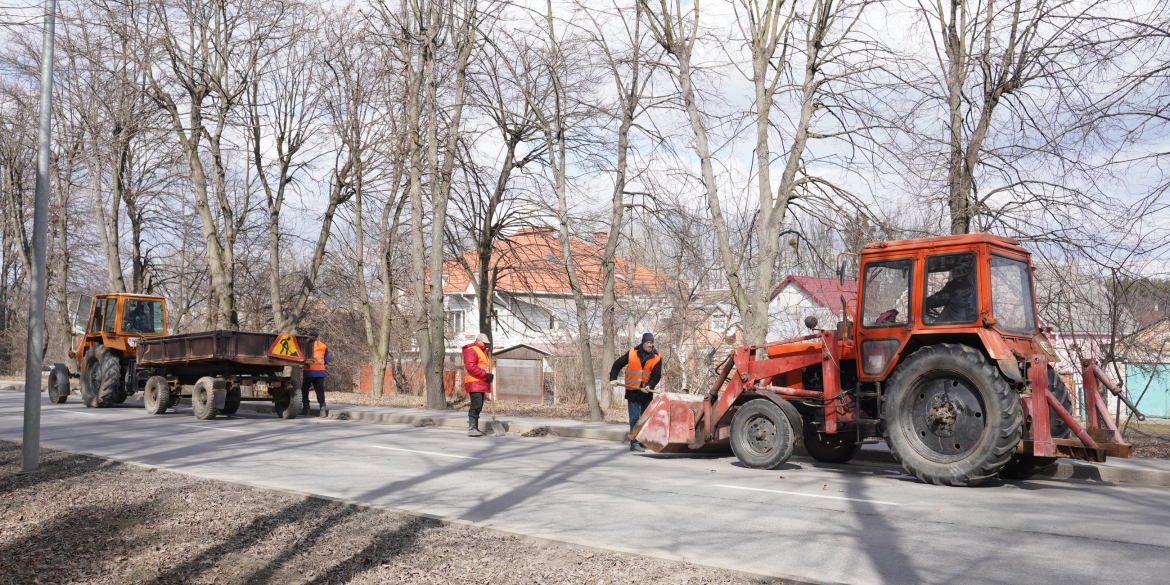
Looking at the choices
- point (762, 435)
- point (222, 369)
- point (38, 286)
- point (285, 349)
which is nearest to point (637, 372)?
point (762, 435)

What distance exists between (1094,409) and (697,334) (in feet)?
73.2

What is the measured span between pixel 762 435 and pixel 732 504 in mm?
3116

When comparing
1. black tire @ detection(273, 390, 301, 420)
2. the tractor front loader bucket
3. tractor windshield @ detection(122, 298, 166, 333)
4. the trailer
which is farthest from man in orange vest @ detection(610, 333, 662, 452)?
tractor windshield @ detection(122, 298, 166, 333)

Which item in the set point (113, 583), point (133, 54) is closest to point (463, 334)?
point (133, 54)

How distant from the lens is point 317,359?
70.1 feet

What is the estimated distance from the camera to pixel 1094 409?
11148 mm

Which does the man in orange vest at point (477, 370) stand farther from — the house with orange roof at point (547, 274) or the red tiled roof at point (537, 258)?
the red tiled roof at point (537, 258)

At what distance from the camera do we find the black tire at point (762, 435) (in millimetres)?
11998

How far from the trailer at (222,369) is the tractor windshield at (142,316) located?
2184 millimetres

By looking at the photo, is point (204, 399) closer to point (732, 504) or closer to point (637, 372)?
point (637, 372)

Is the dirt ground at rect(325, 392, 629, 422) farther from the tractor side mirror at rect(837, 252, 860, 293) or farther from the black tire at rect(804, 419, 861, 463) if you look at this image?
the tractor side mirror at rect(837, 252, 860, 293)

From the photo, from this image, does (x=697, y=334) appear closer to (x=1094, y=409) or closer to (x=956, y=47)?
(x=956, y=47)

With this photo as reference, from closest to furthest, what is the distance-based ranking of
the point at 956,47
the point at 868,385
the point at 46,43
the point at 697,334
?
the point at 46,43, the point at 868,385, the point at 956,47, the point at 697,334

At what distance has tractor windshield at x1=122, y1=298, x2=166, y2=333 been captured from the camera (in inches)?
920
